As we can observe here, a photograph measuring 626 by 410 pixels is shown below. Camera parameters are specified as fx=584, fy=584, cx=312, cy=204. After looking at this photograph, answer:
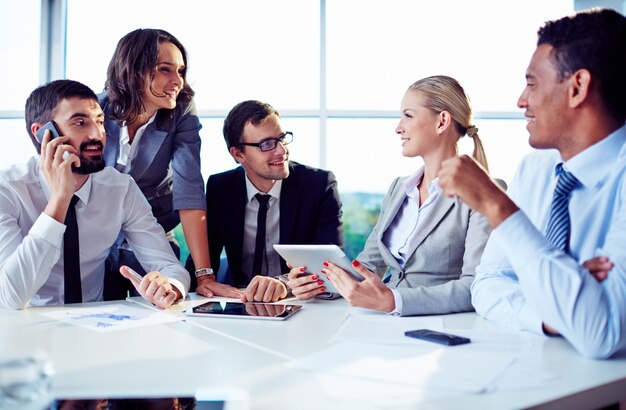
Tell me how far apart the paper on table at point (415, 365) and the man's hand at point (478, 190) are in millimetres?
351

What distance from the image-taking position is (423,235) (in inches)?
94.3

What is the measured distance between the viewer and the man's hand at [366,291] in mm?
1888

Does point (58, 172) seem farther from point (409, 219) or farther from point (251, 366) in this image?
point (409, 219)

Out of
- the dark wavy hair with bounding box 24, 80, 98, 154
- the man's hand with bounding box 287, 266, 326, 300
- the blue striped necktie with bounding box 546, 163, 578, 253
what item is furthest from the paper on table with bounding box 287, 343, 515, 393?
the dark wavy hair with bounding box 24, 80, 98, 154

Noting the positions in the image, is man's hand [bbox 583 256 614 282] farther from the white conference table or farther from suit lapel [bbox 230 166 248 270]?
suit lapel [bbox 230 166 248 270]

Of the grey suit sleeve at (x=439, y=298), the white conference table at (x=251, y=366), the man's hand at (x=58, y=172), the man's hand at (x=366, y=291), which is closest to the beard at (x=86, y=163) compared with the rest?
the man's hand at (x=58, y=172)

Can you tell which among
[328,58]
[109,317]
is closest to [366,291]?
[109,317]

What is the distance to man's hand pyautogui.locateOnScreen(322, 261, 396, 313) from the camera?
1888 millimetres

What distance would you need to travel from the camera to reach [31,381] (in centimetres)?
87

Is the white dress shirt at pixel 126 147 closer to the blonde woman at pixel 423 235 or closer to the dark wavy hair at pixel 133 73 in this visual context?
the dark wavy hair at pixel 133 73

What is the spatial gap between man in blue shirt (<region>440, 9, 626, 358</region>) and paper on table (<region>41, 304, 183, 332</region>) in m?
0.98

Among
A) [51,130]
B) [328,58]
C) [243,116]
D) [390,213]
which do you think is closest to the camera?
[51,130]

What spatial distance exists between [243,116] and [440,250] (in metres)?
1.46

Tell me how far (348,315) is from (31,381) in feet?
3.78
